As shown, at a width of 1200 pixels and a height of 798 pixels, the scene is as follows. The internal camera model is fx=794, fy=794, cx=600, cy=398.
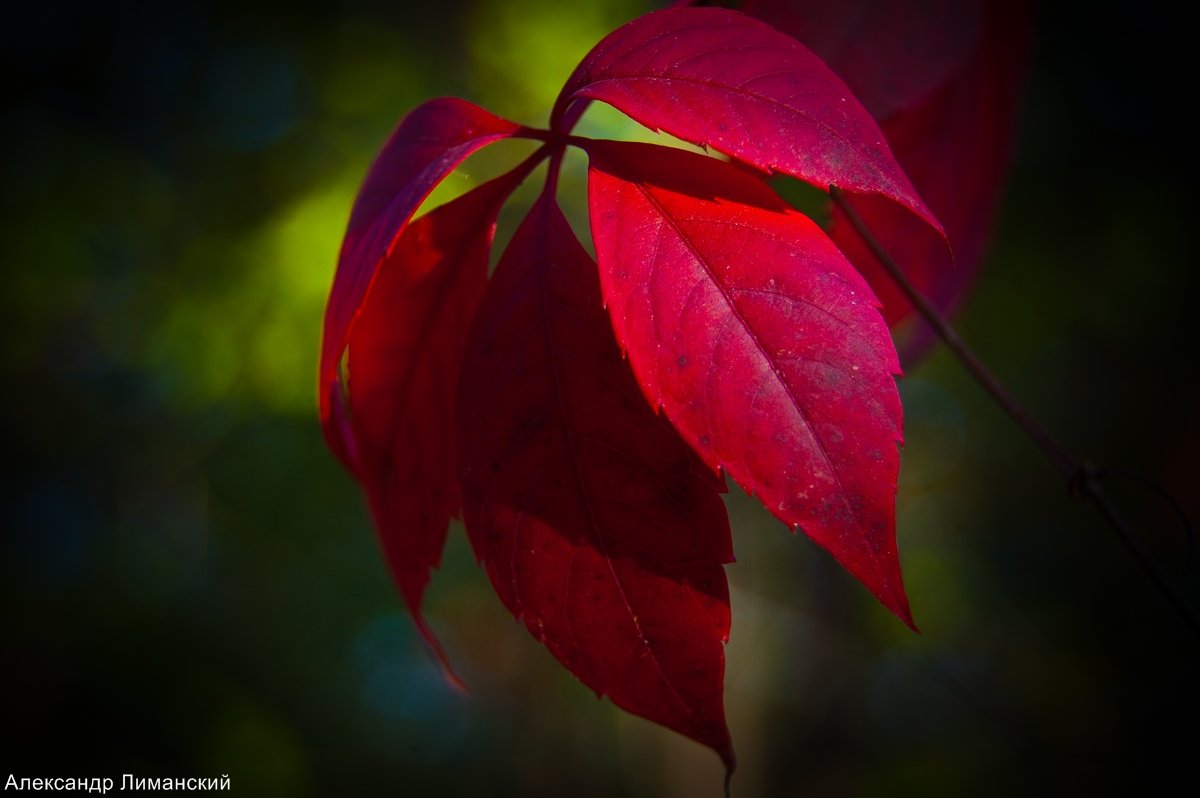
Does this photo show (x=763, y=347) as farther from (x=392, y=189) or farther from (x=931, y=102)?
(x=931, y=102)

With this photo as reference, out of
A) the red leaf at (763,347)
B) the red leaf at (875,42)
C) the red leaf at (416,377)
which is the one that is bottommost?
the red leaf at (416,377)

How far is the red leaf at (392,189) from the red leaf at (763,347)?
66mm

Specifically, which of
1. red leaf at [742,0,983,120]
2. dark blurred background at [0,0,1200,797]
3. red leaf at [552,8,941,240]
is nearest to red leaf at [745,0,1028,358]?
red leaf at [742,0,983,120]

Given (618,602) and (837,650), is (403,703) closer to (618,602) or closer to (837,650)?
(837,650)

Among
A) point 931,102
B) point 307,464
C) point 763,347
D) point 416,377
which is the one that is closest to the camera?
point 763,347

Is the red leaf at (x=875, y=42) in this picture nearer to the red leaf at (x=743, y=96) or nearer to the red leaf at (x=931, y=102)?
the red leaf at (x=931, y=102)

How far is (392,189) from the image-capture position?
319 millimetres

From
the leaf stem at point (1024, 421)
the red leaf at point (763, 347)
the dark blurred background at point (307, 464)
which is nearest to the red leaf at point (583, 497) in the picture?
the red leaf at point (763, 347)

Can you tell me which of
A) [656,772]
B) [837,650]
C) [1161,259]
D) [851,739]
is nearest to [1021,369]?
[1161,259]

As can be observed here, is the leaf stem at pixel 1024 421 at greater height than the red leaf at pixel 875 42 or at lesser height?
lesser

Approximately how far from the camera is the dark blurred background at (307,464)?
72.9 inches

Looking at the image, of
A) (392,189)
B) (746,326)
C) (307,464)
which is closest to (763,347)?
(746,326)

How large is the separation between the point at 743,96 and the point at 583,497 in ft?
0.50

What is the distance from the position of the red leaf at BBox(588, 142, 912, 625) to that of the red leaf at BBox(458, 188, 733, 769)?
0.04 m
